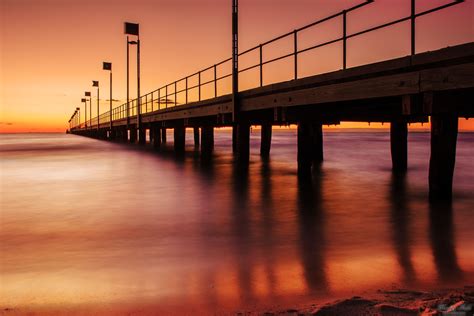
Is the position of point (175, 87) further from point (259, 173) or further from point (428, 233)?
point (428, 233)

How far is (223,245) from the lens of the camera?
699 centimetres

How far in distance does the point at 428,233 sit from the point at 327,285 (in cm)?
340

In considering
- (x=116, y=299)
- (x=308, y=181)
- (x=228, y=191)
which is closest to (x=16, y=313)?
(x=116, y=299)

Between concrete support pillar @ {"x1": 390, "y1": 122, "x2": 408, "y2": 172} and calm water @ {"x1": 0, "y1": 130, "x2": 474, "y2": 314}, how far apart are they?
383 centimetres

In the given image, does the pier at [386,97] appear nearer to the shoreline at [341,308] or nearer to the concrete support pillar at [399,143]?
the concrete support pillar at [399,143]

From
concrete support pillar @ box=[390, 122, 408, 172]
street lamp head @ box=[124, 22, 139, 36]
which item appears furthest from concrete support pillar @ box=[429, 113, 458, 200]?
street lamp head @ box=[124, 22, 139, 36]

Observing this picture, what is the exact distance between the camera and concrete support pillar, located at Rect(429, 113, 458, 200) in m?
10.0

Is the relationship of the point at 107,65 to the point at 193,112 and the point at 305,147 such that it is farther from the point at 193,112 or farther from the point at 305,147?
the point at 305,147

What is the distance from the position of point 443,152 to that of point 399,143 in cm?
780

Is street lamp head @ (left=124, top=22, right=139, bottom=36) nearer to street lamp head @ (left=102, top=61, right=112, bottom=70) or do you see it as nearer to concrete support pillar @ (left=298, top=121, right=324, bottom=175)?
street lamp head @ (left=102, top=61, right=112, bottom=70)

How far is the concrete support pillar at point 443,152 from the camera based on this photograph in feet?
32.9

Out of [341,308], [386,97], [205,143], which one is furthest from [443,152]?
[205,143]

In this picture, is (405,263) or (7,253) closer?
(405,263)

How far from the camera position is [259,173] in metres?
18.0
